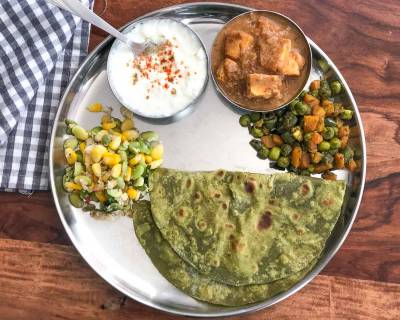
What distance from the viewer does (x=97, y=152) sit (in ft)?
10.3

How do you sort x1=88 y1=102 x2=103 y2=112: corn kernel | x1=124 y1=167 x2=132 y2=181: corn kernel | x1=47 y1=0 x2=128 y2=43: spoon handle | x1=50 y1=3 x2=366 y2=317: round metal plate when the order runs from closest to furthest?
x1=47 y1=0 x2=128 y2=43: spoon handle → x1=124 y1=167 x2=132 y2=181: corn kernel → x1=50 y1=3 x2=366 y2=317: round metal plate → x1=88 y1=102 x2=103 y2=112: corn kernel

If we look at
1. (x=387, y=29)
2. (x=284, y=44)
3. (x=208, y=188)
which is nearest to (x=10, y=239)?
(x=208, y=188)

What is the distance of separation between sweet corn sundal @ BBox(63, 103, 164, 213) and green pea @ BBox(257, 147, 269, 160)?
64cm

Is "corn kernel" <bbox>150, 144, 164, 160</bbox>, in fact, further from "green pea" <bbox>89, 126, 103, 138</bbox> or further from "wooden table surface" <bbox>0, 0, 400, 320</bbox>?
"wooden table surface" <bbox>0, 0, 400, 320</bbox>

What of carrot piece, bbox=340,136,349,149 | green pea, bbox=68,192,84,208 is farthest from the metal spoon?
carrot piece, bbox=340,136,349,149

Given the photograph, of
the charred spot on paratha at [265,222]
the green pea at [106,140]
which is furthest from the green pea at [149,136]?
the charred spot on paratha at [265,222]

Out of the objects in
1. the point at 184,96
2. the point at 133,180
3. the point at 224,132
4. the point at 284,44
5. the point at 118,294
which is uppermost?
the point at 284,44

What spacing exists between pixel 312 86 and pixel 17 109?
1974mm

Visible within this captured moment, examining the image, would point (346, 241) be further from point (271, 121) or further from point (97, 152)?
Result: point (97, 152)

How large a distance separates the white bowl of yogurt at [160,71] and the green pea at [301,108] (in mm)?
613

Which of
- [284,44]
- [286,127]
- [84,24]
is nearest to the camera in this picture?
[284,44]

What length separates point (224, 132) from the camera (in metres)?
3.35

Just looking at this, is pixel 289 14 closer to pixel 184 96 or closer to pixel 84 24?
pixel 184 96

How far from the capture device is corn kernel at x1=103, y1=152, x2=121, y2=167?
3129 mm
